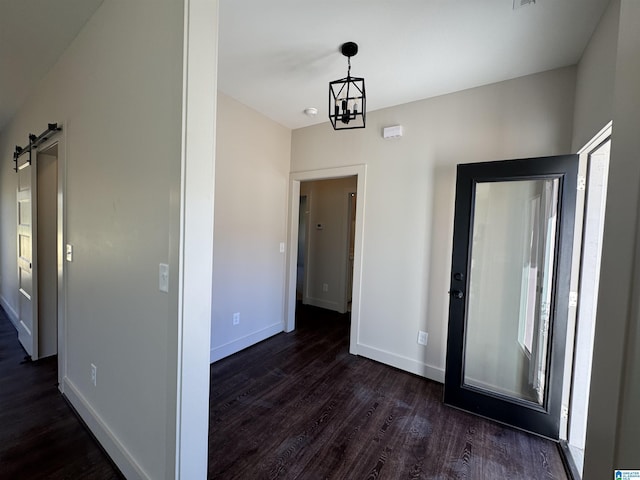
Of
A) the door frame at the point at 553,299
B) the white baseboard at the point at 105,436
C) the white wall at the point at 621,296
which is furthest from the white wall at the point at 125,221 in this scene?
the door frame at the point at 553,299

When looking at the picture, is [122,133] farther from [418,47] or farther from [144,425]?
[418,47]

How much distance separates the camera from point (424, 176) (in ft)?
8.35

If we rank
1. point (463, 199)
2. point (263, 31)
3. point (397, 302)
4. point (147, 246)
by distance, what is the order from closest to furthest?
point (147, 246), point (263, 31), point (463, 199), point (397, 302)

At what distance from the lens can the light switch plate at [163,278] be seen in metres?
1.18

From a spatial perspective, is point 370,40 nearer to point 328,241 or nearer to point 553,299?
point 553,299

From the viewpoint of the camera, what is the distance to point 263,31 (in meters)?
1.74

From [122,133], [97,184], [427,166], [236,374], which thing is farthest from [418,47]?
[236,374]

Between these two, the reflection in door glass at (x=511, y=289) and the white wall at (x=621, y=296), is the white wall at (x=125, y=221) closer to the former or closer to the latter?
the white wall at (x=621, y=296)

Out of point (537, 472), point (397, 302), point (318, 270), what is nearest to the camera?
point (537, 472)

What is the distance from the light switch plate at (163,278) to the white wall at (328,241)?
3486 millimetres

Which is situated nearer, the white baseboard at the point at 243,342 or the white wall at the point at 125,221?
the white wall at the point at 125,221

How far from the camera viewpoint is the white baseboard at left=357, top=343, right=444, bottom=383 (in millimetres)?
2531

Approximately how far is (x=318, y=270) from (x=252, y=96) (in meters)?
3.01

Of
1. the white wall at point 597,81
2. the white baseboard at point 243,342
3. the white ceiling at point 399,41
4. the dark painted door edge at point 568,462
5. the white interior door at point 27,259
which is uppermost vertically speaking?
the white ceiling at point 399,41
